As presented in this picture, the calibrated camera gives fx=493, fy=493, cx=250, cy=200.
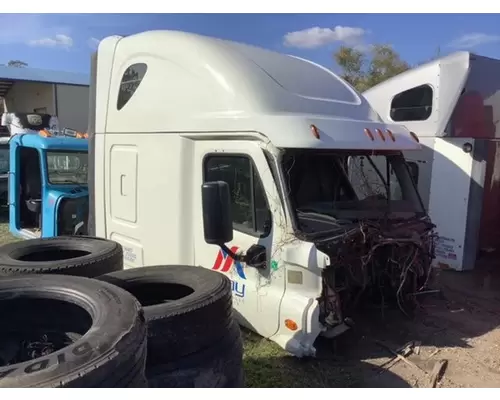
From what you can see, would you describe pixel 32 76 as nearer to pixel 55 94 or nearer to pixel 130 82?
pixel 55 94

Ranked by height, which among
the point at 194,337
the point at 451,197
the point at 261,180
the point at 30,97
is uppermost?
the point at 30,97

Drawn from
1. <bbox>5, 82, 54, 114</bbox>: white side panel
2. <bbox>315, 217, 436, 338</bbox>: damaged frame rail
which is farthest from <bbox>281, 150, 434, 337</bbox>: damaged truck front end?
<bbox>5, 82, 54, 114</bbox>: white side panel

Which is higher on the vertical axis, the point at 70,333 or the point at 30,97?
the point at 30,97

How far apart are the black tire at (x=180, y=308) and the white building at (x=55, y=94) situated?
65.0 feet

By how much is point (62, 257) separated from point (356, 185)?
2820 millimetres

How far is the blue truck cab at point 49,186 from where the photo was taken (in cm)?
705

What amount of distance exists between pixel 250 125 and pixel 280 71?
845 millimetres

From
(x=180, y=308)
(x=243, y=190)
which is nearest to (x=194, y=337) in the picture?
(x=180, y=308)

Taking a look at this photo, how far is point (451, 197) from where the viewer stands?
24.0 feet

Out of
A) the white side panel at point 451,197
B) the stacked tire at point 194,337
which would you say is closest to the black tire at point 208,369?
the stacked tire at point 194,337

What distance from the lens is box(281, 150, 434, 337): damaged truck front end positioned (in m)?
4.01

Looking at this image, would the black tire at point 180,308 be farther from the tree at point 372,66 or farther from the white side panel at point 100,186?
the tree at point 372,66

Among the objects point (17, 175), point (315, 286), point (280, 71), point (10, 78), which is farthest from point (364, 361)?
point (10, 78)

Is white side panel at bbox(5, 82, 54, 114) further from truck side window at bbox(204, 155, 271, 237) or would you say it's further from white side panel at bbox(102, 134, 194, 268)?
truck side window at bbox(204, 155, 271, 237)
